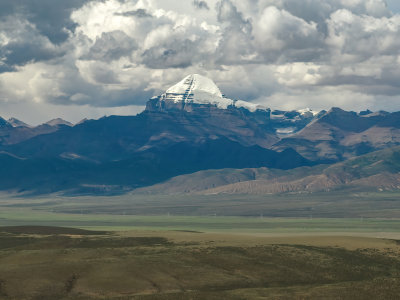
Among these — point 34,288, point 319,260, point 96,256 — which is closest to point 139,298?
point 34,288

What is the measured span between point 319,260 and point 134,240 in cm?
4864

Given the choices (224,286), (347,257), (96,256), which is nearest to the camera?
(224,286)

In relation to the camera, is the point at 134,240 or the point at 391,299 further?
the point at 134,240

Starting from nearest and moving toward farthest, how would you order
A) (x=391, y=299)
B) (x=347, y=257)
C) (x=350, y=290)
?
(x=391, y=299)
(x=350, y=290)
(x=347, y=257)

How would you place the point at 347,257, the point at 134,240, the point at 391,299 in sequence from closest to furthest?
the point at 391,299, the point at 347,257, the point at 134,240

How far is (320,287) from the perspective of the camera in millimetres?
112562

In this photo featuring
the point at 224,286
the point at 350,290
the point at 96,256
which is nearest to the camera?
the point at 350,290

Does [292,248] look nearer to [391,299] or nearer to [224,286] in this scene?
[224,286]

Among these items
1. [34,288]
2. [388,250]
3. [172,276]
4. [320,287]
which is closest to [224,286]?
[172,276]

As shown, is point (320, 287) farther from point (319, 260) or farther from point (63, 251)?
point (63, 251)

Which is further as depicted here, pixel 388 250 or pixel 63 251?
pixel 388 250

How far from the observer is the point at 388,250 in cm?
16162

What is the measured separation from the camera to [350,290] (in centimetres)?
10862

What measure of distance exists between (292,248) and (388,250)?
69.4 feet
